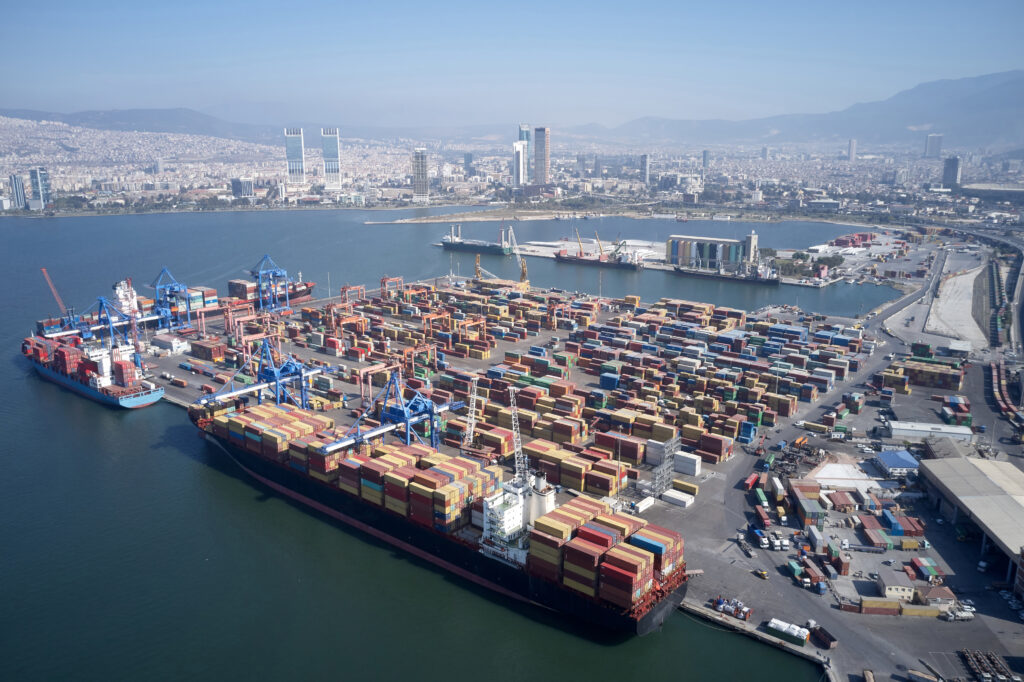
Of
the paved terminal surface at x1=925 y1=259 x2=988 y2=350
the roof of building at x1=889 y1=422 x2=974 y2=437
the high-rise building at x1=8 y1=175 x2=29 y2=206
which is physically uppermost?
the high-rise building at x1=8 y1=175 x2=29 y2=206

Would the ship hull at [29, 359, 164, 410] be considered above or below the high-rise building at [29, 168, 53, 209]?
below

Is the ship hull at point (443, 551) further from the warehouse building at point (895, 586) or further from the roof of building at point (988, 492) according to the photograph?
the roof of building at point (988, 492)

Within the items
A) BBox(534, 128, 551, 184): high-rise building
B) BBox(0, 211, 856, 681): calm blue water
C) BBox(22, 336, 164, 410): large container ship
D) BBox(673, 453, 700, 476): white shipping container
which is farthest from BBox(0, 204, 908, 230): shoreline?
BBox(673, 453, 700, 476): white shipping container

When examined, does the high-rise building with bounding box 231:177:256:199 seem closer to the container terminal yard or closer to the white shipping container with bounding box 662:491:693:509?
the container terminal yard

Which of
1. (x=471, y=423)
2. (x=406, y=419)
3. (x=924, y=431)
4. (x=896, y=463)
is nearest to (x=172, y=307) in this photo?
(x=406, y=419)

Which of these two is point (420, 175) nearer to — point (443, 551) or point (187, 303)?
point (187, 303)

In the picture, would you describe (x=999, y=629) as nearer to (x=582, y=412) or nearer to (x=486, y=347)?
(x=582, y=412)
